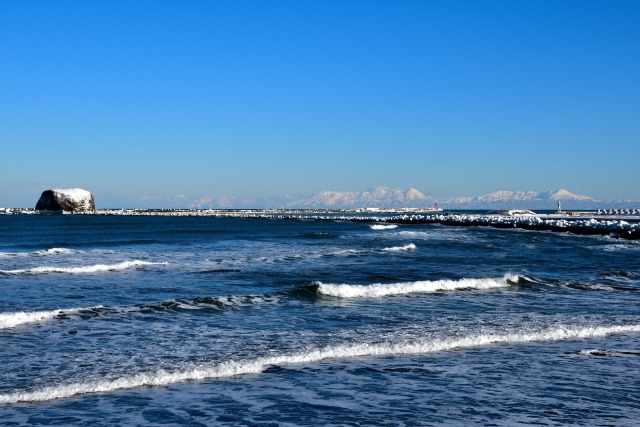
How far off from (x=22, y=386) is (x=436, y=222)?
291ft

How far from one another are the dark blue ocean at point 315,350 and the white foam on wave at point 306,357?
0.04 m

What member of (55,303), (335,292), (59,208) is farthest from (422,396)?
(59,208)

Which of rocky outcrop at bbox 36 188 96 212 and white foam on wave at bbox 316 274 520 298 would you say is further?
rocky outcrop at bbox 36 188 96 212

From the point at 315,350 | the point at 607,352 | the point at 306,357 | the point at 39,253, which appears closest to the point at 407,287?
the point at 607,352

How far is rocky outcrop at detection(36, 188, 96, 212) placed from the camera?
529ft

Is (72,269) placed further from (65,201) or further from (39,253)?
(65,201)

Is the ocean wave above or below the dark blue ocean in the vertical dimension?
below

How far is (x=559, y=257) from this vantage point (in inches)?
1342

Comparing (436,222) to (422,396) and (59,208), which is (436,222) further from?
(59,208)

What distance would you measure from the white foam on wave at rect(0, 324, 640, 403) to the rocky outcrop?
164 meters

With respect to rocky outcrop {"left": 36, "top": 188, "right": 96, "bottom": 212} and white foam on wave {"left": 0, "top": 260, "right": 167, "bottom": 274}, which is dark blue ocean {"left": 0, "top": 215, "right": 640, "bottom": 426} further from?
rocky outcrop {"left": 36, "top": 188, "right": 96, "bottom": 212}

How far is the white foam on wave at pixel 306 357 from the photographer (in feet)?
28.8

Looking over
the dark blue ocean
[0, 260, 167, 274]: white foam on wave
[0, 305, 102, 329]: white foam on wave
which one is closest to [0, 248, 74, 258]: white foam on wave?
[0, 260, 167, 274]: white foam on wave

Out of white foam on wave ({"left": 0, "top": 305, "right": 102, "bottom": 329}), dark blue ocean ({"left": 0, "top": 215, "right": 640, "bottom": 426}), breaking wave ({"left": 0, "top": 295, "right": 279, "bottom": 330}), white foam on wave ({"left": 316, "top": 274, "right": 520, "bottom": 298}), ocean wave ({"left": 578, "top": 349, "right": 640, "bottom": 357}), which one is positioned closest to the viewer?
dark blue ocean ({"left": 0, "top": 215, "right": 640, "bottom": 426})
